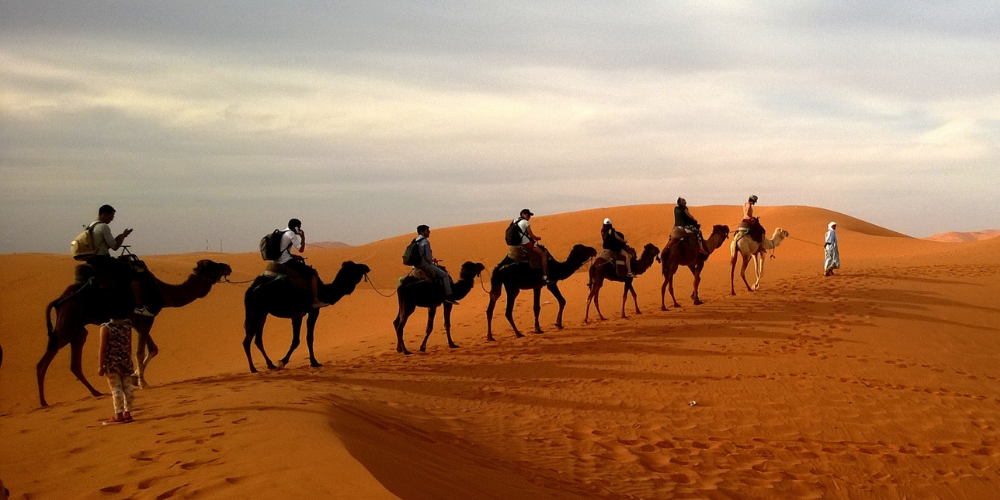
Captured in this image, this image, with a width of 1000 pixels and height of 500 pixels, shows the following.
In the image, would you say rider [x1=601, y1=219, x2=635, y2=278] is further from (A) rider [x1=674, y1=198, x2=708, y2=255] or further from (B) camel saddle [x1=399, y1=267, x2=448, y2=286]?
(B) camel saddle [x1=399, y1=267, x2=448, y2=286]

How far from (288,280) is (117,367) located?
5652 millimetres

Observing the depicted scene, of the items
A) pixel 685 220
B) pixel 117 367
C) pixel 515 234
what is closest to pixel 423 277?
pixel 515 234

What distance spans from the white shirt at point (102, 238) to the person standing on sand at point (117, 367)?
9.89ft

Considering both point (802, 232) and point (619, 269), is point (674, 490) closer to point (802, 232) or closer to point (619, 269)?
point (619, 269)

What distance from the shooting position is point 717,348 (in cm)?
1423

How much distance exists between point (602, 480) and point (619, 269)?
1098 centimetres

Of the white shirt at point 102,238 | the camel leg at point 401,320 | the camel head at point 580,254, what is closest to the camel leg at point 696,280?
the camel head at point 580,254

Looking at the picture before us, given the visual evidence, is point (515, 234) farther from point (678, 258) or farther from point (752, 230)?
point (752, 230)

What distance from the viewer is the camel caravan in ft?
37.5

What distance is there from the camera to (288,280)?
13.9 meters

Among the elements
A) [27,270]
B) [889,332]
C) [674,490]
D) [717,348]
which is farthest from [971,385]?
[27,270]

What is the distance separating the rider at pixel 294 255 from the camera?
1385cm

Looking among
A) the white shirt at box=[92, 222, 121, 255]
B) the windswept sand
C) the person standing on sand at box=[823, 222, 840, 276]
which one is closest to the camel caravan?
the white shirt at box=[92, 222, 121, 255]

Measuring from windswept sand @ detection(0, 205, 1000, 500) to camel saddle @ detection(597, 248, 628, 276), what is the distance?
1307mm
